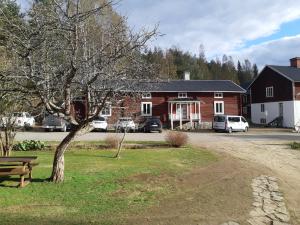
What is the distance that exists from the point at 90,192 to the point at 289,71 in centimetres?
4836

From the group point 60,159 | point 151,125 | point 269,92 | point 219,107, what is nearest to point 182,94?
point 219,107

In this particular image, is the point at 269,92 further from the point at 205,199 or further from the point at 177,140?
the point at 205,199

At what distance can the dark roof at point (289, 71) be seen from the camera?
53.1m

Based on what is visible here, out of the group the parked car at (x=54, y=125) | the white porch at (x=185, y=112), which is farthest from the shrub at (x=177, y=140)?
the white porch at (x=185, y=112)

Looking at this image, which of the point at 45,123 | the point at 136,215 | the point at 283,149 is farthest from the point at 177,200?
the point at 45,123

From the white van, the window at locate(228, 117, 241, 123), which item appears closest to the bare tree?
the white van

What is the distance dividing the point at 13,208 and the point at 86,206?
1.51 metres

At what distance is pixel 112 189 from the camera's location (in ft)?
39.0

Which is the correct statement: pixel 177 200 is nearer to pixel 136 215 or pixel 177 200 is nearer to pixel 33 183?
pixel 136 215

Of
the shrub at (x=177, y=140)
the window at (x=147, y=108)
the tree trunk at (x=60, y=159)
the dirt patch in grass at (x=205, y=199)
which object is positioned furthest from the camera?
the window at (x=147, y=108)

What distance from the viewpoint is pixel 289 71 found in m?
55.9

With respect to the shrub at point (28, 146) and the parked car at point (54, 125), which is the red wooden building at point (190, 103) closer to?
the parked car at point (54, 125)

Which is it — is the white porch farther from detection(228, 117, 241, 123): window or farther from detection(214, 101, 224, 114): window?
detection(228, 117, 241, 123): window

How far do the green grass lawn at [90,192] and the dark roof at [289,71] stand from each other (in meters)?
38.6
